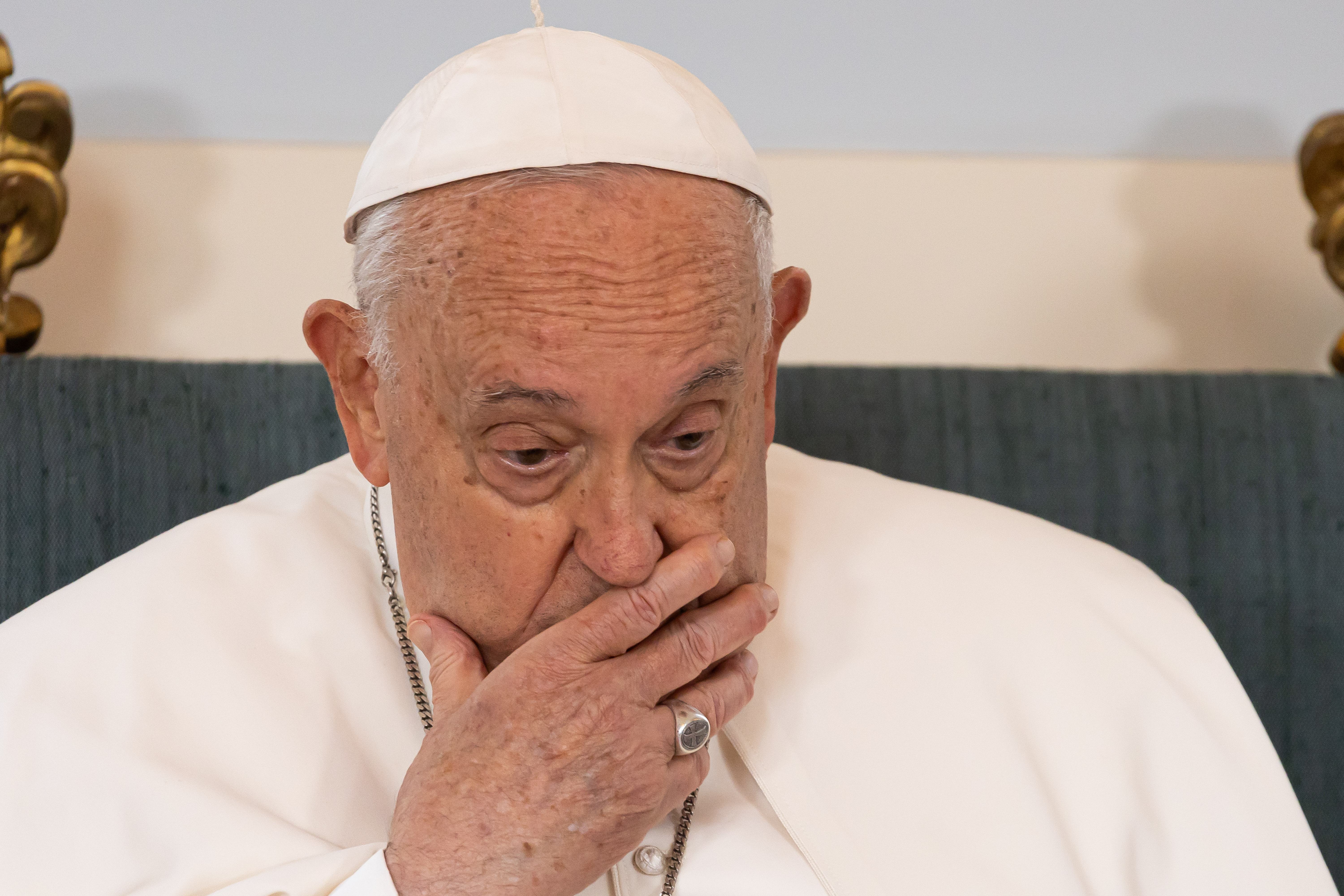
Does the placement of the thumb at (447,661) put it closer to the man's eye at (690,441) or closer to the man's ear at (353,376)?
the man's ear at (353,376)

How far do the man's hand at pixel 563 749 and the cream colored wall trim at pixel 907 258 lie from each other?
1440mm

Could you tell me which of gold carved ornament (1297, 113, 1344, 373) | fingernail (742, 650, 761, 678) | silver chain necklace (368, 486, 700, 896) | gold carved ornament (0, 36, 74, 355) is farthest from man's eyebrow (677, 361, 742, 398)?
gold carved ornament (1297, 113, 1344, 373)

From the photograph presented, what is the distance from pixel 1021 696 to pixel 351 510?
1.13 m

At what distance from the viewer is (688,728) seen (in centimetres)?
143

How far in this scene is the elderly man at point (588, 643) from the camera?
1.35 m

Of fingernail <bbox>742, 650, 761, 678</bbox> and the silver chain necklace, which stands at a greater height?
fingernail <bbox>742, 650, 761, 678</bbox>

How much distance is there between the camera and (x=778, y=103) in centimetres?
272

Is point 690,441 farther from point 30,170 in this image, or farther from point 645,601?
point 30,170

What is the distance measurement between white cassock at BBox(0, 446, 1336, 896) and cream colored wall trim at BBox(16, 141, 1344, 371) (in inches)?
34.3

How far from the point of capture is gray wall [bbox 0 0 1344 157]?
8.38ft

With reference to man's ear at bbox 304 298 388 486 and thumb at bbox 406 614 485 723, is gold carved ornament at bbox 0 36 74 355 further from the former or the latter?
thumb at bbox 406 614 485 723

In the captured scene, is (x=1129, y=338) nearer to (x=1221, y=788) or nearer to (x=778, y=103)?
(x=778, y=103)

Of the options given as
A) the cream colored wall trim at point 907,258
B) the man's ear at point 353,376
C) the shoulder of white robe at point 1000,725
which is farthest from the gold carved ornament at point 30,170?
the shoulder of white robe at point 1000,725

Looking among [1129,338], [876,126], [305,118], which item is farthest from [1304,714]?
[305,118]
